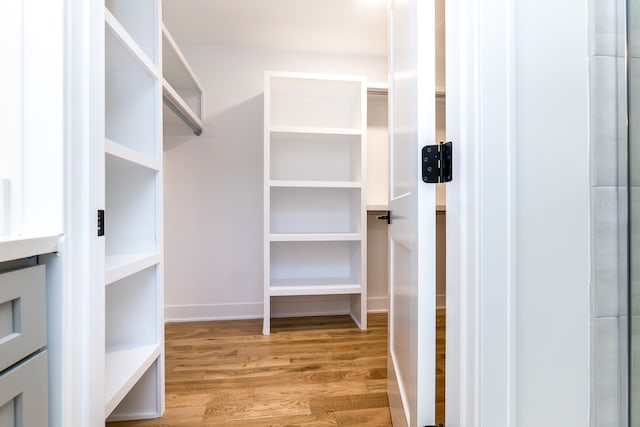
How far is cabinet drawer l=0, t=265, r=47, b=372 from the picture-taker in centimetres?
53

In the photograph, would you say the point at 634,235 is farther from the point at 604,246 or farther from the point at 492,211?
the point at 492,211

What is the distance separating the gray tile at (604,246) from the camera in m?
0.65

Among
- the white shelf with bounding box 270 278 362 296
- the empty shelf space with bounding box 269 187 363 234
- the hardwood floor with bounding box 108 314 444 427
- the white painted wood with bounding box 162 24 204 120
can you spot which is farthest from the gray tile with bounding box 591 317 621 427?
the white painted wood with bounding box 162 24 204 120

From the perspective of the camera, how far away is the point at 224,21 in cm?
204

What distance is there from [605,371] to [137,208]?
1605mm

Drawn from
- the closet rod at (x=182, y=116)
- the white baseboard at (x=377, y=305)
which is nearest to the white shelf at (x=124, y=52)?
the closet rod at (x=182, y=116)

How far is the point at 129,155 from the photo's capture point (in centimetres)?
100

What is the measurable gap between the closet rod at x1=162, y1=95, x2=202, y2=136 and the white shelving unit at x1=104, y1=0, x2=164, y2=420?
455 mm

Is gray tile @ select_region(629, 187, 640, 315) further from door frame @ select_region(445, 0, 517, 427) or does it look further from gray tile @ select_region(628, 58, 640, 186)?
door frame @ select_region(445, 0, 517, 427)

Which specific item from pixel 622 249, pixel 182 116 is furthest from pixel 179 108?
pixel 622 249

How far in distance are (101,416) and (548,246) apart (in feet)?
4.11

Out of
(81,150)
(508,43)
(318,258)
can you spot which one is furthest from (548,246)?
(318,258)

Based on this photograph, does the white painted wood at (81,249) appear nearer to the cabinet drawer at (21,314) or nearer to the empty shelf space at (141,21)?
the cabinet drawer at (21,314)

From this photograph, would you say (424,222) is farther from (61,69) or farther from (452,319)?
(61,69)
